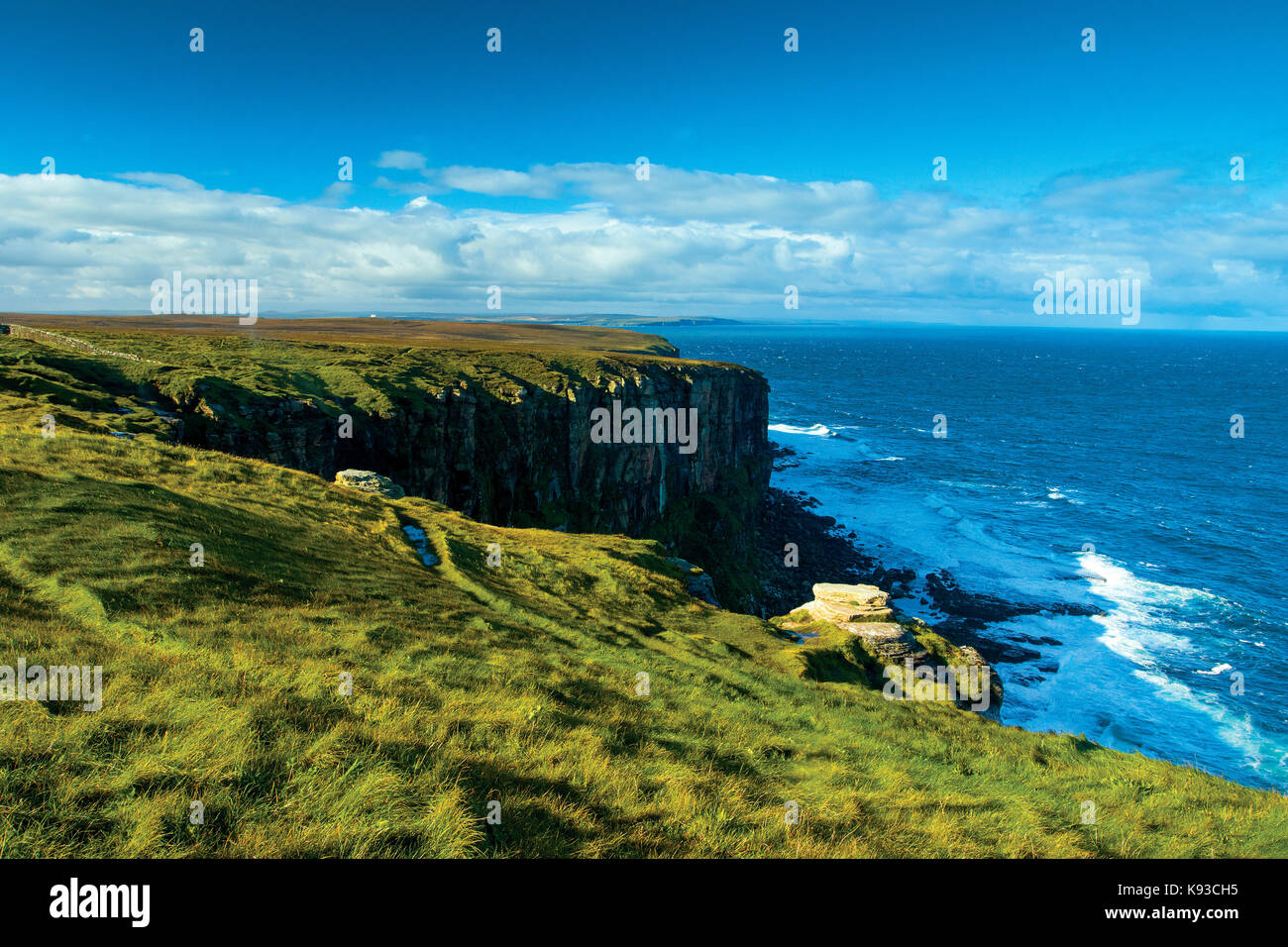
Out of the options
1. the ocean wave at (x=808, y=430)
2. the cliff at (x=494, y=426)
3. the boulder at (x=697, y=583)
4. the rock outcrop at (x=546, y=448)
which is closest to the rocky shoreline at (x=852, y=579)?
the cliff at (x=494, y=426)

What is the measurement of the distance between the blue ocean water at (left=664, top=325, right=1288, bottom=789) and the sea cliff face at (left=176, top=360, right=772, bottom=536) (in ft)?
86.3

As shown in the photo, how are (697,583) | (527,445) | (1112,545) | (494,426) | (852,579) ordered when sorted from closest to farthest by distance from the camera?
(697,583)
(494,426)
(527,445)
(852,579)
(1112,545)

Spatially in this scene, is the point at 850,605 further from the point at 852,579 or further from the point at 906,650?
the point at 852,579

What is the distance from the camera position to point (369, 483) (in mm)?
34375

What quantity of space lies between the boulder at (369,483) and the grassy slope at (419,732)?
1093cm

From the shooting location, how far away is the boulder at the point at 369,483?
34.0 metres

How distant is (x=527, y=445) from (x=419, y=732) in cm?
5362

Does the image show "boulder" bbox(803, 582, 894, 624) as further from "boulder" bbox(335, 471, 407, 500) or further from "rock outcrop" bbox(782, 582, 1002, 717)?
"boulder" bbox(335, 471, 407, 500)

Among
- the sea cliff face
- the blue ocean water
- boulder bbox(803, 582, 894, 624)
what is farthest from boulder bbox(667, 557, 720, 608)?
the blue ocean water

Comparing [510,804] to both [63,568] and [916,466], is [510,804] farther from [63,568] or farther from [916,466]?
[916,466]

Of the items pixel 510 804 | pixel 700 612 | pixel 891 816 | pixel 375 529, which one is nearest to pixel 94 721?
pixel 510 804

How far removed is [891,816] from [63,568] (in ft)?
56.0

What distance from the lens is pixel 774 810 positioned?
9.55 meters

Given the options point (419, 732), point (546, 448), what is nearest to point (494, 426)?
point (546, 448)
